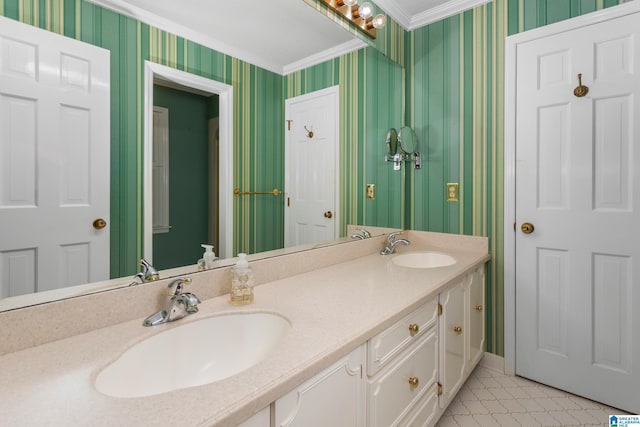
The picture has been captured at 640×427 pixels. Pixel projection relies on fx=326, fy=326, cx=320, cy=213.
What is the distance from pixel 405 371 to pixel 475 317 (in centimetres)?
94

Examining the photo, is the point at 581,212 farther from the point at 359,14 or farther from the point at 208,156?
the point at 208,156

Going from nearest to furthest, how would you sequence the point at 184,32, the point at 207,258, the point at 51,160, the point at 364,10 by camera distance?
the point at 51,160 → the point at 184,32 → the point at 207,258 → the point at 364,10

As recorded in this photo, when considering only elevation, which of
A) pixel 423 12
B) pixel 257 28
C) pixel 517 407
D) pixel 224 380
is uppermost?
pixel 423 12

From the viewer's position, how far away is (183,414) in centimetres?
55

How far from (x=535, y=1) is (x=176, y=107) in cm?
210

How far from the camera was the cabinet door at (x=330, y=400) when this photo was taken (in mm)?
715

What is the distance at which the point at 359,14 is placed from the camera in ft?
6.00

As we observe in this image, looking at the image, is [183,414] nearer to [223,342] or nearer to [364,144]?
[223,342]

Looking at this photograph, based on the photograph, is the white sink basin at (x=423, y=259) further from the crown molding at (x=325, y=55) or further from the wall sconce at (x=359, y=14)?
the wall sconce at (x=359, y=14)

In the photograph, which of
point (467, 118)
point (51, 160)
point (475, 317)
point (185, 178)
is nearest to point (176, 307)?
point (185, 178)

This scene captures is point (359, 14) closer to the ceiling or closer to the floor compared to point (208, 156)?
closer to the ceiling

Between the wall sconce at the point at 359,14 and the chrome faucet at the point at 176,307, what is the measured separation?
1.49 metres

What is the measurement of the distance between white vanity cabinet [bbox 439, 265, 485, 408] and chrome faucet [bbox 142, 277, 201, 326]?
104 centimetres

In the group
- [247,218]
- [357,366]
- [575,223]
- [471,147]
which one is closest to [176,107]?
[247,218]
